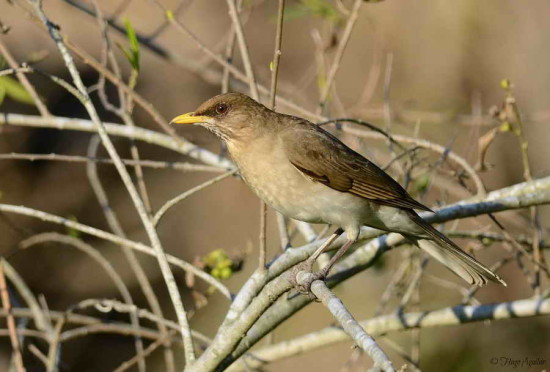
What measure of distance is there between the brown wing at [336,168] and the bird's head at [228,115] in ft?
0.71

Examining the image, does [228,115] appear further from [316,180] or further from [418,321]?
[418,321]

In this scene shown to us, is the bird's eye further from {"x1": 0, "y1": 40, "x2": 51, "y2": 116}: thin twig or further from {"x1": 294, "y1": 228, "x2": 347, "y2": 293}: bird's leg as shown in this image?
{"x1": 0, "y1": 40, "x2": 51, "y2": 116}: thin twig

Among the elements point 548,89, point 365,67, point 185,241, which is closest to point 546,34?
point 548,89

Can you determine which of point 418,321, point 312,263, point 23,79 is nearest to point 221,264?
point 312,263

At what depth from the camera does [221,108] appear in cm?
496

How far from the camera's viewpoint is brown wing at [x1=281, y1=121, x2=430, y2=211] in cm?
485

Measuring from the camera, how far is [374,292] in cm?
1036

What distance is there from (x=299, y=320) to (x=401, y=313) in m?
5.70

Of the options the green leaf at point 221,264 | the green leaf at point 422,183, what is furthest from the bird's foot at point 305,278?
the green leaf at point 422,183

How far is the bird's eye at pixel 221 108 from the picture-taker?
495cm

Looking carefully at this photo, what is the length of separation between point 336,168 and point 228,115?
761 millimetres

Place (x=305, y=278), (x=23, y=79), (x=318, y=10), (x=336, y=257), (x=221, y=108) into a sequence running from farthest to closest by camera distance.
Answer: (x=318, y=10)
(x=23, y=79)
(x=221, y=108)
(x=336, y=257)
(x=305, y=278)

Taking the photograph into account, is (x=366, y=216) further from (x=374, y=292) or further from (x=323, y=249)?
(x=374, y=292)

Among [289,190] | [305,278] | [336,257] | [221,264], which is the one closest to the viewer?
[305,278]
